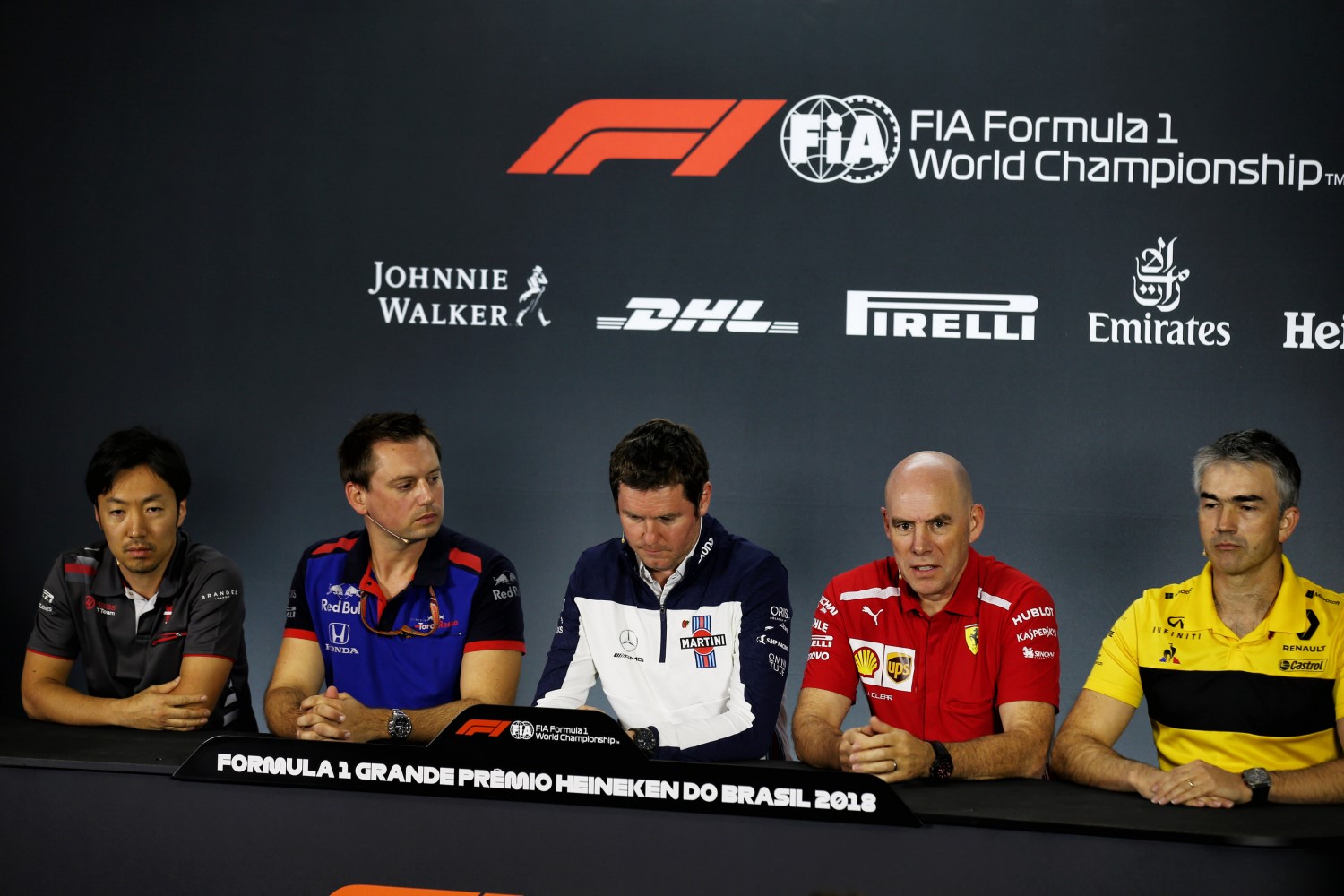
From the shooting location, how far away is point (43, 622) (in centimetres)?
279

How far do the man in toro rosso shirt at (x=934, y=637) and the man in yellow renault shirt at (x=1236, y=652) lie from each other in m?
0.13

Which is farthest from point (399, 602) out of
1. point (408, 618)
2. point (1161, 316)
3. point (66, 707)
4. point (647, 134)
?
point (1161, 316)

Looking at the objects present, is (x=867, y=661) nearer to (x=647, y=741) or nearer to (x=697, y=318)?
(x=647, y=741)

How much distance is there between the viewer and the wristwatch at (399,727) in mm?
2193

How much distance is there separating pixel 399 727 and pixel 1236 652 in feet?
4.84

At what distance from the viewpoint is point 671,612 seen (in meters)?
2.50

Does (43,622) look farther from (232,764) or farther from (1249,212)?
(1249,212)

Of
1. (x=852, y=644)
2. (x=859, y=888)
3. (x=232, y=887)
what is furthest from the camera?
(x=852, y=644)

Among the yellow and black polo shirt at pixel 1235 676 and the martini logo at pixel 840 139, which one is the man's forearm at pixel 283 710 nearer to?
the yellow and black polo shirt at pixel 1235 676

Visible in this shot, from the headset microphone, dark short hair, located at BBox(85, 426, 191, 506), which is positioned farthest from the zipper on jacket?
dark short hair, located at BBox(85, 426, 191, 506)

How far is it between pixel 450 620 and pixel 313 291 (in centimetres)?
146

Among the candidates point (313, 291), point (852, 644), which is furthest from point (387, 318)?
point (852, 644)

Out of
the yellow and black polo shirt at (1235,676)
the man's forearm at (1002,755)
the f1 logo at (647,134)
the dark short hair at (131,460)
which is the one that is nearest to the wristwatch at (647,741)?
the man's forearm at (1002,755)

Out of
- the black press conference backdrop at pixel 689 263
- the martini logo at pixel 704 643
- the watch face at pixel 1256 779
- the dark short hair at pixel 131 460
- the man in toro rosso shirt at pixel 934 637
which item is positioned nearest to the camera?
the watch face at pixel 1256 779
